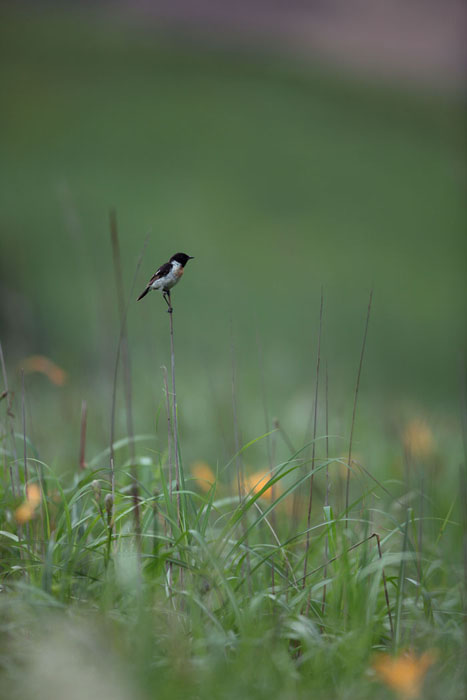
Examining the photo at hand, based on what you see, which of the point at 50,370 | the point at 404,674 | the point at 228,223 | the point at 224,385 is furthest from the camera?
the point at 228,223

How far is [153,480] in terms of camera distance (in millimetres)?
2373

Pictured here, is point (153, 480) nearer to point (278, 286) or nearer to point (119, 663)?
point (119, 663)

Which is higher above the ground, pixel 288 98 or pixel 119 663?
pixel 288 98

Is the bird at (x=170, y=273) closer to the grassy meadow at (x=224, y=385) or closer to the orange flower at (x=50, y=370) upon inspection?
the grassy meadow at (x=224, y=385)

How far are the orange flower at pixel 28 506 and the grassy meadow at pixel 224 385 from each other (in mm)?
14

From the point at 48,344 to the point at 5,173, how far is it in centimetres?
415

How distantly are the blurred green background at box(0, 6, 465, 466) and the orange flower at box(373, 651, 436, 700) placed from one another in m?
2.99

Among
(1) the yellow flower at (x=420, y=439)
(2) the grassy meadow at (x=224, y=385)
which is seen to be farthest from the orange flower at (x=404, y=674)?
(1) the yellow flower at (x=420, y=439)

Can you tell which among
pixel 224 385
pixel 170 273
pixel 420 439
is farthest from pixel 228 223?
pixel 170 273

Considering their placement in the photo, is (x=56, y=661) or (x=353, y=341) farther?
(x=353, y=341)

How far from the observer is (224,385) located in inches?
207

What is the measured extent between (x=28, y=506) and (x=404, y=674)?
1005mm

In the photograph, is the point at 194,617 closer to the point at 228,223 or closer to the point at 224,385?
the point at 224,385

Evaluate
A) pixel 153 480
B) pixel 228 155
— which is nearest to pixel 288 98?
pixel 228 155
